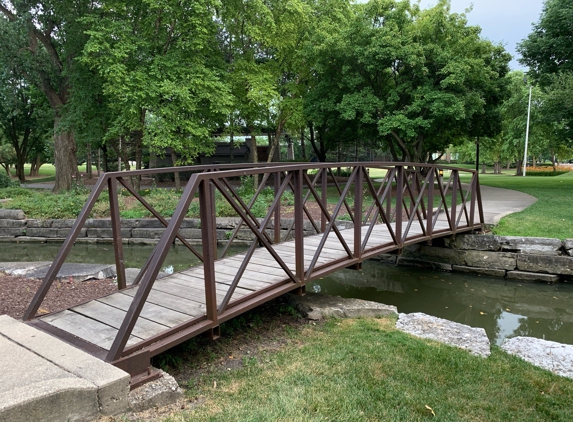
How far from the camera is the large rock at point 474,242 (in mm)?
8273

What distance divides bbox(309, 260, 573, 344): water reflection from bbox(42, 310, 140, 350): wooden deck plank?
442 centimetres

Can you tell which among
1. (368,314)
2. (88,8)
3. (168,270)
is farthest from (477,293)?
(88,8)

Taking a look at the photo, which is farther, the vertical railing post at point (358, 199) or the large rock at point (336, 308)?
the vertical railing post at point (358, 199)

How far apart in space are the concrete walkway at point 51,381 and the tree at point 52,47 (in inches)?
577

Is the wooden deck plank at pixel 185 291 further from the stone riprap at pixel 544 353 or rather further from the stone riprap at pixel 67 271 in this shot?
the stone riprap at pixel 544 353

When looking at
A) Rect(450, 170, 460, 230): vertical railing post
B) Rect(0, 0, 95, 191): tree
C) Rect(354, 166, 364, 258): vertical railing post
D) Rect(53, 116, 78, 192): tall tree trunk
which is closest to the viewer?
Rect(354, 166, 364, 258): vertical railing post

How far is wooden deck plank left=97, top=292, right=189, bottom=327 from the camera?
11.4 ft

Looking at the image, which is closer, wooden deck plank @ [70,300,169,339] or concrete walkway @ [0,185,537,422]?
concrete walkway @ [0,185,537,422]

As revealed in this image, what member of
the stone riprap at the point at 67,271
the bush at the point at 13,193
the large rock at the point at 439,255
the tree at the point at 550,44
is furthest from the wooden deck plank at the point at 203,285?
the tree at the point at 550,44

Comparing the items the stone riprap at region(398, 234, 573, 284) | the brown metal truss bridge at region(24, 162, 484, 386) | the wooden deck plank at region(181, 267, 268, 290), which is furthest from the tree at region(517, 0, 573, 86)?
the wooden deck plank at region(181, 267, 268, 290)

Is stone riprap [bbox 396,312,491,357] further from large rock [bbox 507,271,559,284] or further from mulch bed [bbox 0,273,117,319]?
large rock [bbox 507,271,559,284]

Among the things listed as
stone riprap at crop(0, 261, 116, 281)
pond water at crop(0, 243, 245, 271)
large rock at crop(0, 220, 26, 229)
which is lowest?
pond water at crop(0, 243, 245, 271)

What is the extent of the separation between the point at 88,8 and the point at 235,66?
5.59 m

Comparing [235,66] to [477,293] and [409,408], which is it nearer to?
[477,293]
